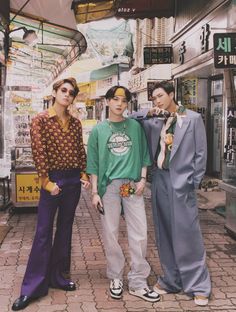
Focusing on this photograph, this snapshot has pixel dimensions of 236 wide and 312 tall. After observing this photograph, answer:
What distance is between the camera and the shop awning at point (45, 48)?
36.5 ft

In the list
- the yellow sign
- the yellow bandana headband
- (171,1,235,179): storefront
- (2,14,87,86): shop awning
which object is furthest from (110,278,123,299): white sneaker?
(2,14,87,86): shop awning

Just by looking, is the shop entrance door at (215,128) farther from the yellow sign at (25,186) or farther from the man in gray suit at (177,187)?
the man in gray suit at (177,187)

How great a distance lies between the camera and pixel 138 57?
2106 centimetres

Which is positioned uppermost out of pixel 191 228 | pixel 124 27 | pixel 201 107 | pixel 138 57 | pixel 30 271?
pixel 124 27

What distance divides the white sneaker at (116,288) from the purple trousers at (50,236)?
522 mm

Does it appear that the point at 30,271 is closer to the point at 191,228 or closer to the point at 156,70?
the point at 191,228

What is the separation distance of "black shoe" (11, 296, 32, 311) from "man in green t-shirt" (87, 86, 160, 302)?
80 cm

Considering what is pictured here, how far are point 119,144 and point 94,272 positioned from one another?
1.68 m

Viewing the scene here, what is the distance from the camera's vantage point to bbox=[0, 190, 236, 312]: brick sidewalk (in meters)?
4.07

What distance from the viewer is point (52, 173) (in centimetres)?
412

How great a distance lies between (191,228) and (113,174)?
887 millimetres

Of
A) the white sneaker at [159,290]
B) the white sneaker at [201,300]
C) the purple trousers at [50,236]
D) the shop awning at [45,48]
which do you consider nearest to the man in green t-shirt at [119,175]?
the white sneaker at [159,290]

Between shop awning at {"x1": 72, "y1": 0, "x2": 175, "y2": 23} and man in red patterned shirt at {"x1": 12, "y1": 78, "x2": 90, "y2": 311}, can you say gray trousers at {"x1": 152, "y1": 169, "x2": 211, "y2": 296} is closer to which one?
man in red patterned shirt at {"x1": 12, "y1": 78, "x2": 90, "y2": 311}

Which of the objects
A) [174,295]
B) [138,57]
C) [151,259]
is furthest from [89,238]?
[138,57]
